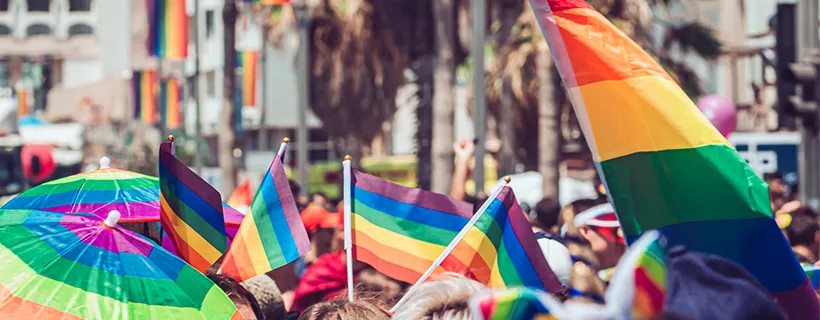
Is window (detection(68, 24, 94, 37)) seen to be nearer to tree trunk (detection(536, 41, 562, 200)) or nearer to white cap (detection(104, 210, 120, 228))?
tree trunk (detection(536, 41, 562, 200))

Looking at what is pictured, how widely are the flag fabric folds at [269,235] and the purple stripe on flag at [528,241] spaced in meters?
0.70

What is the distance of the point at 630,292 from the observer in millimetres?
1722

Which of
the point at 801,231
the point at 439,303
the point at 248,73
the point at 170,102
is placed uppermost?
the point at 248,73

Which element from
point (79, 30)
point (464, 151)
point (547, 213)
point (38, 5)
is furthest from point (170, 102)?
point (38, 5)

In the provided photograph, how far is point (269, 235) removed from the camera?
4.40m

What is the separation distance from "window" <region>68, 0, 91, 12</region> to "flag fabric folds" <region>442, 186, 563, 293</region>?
3029 inches

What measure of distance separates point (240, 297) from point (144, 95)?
1203 inches

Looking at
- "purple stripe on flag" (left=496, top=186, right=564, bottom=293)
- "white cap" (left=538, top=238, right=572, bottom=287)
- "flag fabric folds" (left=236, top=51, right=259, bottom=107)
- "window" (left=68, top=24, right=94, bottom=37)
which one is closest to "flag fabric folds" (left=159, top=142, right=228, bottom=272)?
"purple stripe on flag" (left=496, top=186, right=564, bottom=293)

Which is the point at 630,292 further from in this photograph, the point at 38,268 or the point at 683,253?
the point at 38,268

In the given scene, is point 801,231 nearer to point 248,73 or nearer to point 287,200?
point 287,200

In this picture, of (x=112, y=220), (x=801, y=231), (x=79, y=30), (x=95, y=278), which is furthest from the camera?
(x=79, y=30)

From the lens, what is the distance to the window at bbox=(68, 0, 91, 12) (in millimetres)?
78188

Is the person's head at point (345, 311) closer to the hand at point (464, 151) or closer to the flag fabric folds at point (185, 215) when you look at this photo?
the flag fabric folds at point (185, 215)

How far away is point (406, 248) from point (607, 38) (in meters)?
1.66
